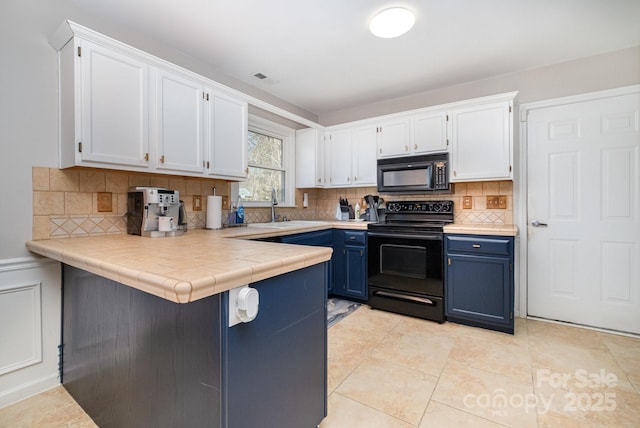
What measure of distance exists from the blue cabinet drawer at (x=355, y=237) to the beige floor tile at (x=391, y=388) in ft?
4.40

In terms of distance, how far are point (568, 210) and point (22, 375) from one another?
4227 millimetres

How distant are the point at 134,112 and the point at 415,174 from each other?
254 cm

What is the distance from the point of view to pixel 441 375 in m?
1.89

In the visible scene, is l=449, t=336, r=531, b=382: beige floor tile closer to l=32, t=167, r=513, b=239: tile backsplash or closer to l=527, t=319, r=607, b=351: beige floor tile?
l=527, t=319, r=607, b=351: beige floor tile

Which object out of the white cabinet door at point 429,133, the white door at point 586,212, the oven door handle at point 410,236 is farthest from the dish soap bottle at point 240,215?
the white door at point 586,212

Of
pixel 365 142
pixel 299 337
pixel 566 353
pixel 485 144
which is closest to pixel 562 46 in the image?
pixel 485 144

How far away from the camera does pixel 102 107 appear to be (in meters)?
1.78

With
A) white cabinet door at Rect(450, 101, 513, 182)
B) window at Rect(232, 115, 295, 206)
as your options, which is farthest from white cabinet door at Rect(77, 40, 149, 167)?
white cabinet door at Rect(450, 101, 513, 182)

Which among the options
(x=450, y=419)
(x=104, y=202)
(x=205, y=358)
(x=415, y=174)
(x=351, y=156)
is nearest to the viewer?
(x=205, y=358)

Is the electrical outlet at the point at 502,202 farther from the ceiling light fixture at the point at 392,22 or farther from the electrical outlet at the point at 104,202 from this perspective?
the electrical outlet at the point at 104,202

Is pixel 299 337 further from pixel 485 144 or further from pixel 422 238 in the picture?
pixel 485 144

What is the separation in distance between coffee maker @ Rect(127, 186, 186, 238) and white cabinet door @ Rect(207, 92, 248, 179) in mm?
462

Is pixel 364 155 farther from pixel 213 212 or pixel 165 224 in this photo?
pixel 165 224

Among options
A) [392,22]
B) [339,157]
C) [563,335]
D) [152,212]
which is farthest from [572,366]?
[152,212]
